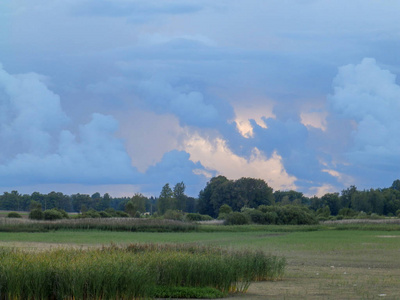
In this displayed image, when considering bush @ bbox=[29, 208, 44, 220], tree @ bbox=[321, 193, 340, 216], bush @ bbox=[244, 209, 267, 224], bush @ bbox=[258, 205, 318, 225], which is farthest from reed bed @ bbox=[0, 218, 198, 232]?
tree @ bbox=[321, 193, 340, 216]

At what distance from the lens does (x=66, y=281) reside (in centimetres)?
1611

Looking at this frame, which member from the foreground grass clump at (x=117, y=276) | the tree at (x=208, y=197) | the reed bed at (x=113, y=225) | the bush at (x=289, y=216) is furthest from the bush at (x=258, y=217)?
the foreground grass clump at (x=117, y=276)

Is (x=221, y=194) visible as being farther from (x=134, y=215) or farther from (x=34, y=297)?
(x=34, y=297)

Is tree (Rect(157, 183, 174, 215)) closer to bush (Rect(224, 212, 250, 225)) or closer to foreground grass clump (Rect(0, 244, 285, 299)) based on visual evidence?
bush (Rect(224, 212, 250, 225))

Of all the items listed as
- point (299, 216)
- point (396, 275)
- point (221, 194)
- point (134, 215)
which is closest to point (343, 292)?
point (396, 275)

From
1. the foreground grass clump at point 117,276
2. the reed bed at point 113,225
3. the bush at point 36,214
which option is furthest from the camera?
the bush at point 36,214

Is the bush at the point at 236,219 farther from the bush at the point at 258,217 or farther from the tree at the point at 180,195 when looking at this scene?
the tree at the point at 180,195

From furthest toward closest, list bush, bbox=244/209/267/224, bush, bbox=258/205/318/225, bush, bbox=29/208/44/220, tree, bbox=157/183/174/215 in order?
tree, bbox=157/183/174/215 → bush, bbox=258/205/318/225 → bush, bbox=244/209/267/224 → bush, bbox=29/208/44/220

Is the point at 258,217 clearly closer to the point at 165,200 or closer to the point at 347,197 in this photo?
the point at 165,200

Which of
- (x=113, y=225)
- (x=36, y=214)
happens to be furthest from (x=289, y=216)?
(x=36, y=214)

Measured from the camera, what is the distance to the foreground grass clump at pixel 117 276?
52.9 feet

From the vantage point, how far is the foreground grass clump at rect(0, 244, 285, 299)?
1612 cm

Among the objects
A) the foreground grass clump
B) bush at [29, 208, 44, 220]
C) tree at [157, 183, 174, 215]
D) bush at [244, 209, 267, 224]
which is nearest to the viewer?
the foreground grass clump

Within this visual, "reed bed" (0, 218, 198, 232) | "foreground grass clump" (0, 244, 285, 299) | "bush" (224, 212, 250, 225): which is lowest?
"foreground grass clump" (0, 244, 285, 299)
